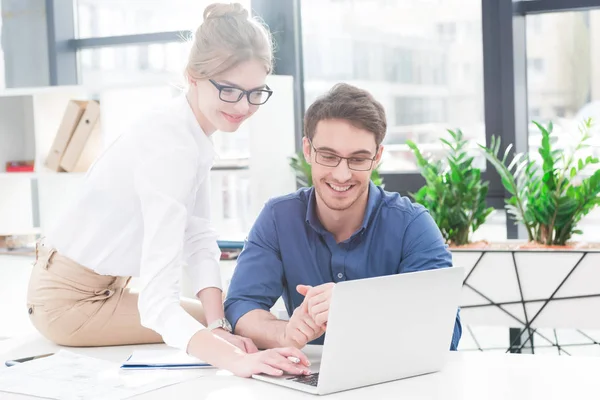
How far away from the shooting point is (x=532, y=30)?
3.60 meters

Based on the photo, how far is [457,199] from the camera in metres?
3.23

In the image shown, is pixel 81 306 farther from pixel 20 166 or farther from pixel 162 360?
pixel 20 166

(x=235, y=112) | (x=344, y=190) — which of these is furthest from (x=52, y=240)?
(x=344, y=190)

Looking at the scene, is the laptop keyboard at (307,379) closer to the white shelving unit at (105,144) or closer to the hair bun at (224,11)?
the hair bun at (224,11)

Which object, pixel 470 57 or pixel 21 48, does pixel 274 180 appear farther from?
pixel 21 48

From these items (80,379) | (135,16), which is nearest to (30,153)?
(135,16)

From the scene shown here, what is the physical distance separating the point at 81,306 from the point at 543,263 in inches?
64.9

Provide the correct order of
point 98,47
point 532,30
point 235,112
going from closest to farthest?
point 235,112 < point 532,30 < point 98,47

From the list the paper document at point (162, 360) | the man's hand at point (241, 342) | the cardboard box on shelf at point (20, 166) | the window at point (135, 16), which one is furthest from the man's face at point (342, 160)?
the cardboard box on shelf at point (20, 166)

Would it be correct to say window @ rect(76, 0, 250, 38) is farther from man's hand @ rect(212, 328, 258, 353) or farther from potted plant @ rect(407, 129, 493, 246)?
man's hand @ rect(212, 328, 258, 353)

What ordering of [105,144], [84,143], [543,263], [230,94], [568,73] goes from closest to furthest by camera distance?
[230,94] < [543,263] < [568,73] < [105,144] < [84,143]

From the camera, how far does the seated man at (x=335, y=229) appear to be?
196 cm

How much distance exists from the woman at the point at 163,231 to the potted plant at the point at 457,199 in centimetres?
128

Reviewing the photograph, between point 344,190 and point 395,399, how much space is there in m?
0.65
